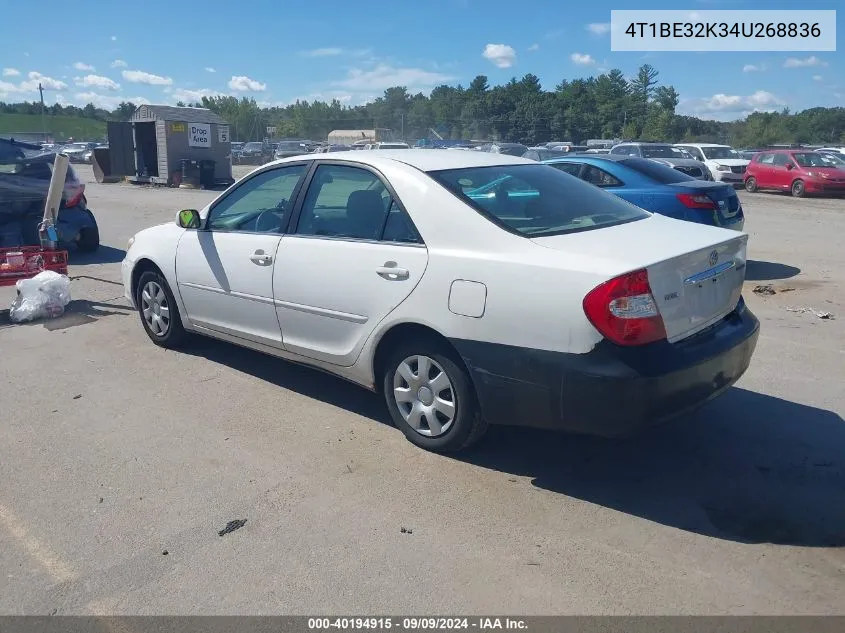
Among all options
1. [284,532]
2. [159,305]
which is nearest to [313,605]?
[284,532]

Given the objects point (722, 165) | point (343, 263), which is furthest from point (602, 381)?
point (722, 165)

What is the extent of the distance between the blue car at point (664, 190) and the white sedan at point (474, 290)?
4162mm

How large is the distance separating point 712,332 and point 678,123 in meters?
61.3

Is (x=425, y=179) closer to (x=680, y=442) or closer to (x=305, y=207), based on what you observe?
(x=305, y=207)

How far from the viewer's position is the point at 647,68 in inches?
3381

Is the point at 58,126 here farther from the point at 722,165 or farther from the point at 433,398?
the point at 433,398

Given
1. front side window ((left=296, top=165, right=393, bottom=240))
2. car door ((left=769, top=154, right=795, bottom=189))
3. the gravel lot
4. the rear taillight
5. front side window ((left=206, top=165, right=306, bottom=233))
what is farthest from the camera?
car door ((left=769, top=154, right=795, bottom=189))

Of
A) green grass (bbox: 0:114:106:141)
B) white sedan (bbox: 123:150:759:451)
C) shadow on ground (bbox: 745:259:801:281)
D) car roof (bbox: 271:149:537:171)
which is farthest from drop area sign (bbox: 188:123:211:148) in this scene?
green grass (bbox: 0:114:106:141)

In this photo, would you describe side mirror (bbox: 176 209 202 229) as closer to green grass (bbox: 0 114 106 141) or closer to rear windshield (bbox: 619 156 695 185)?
rear windshield (bbox: 619 156 695 185)

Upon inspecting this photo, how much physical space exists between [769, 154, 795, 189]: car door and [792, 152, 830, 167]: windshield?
1.06ft

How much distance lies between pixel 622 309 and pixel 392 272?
1.33 m

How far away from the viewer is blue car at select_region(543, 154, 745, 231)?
340 inches

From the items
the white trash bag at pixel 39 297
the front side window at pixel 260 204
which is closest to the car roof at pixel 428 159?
the front side window at pixel 260 204

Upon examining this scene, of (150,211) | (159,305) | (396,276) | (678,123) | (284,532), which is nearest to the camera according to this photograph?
(284,532)
